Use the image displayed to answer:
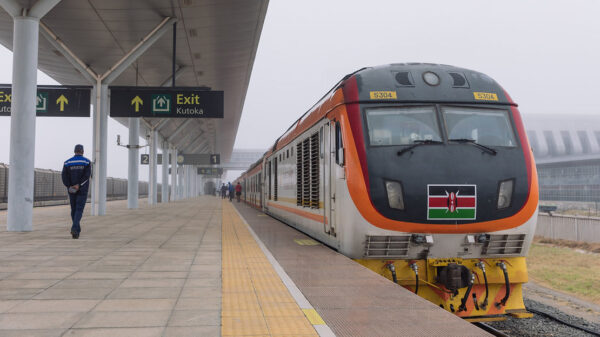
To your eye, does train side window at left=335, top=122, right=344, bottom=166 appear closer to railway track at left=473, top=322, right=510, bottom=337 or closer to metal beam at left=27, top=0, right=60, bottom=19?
railway track at left=473, top=322, right=510, bottom=337

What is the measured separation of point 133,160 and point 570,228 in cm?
2138

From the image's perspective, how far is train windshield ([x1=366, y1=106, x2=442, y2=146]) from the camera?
245 inches

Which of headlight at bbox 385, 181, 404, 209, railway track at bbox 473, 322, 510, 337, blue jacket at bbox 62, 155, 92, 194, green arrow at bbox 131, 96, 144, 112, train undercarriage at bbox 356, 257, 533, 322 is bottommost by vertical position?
railway track at bbox 473, 322, 510, 337

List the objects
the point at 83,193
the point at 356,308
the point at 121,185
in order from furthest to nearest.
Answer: the point at 121,185
the point at 83,193
the point at 356,308

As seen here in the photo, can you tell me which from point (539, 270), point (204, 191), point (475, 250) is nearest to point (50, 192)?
point (539, 270)

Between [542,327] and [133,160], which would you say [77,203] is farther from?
[133,160]

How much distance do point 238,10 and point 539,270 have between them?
1325cm

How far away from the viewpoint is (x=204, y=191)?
9856 centimetres

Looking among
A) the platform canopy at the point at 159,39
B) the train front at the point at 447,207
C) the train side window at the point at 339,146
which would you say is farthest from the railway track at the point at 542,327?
the platform canopy at the point at 159,39

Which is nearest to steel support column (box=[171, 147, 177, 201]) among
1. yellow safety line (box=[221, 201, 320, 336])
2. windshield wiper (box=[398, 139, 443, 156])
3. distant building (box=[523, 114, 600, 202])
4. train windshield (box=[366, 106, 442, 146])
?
yellow safety line (box=[221, 201, 320, 336])

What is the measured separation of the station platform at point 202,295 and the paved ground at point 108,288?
0.4 inches

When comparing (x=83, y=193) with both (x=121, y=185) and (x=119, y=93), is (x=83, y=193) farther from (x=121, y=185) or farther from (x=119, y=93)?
(x=121, y=185)

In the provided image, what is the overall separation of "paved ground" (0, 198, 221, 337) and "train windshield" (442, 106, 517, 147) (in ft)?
12.3

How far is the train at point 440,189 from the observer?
586 centimetres
